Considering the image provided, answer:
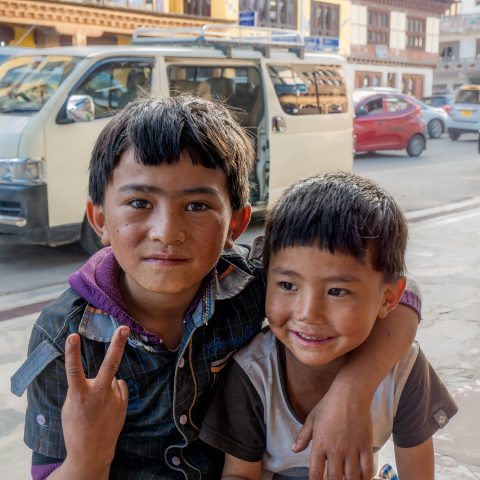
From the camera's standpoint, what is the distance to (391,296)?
5.39ft

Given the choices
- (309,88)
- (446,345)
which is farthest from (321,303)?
(309,88)

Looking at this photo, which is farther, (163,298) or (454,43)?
(454,43)

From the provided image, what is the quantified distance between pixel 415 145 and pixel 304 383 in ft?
44.0

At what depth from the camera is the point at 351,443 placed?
4.71ft

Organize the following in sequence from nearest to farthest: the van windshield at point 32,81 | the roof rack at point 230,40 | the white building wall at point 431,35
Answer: the van windshield at point 32,81 → the roof rack at point 230,40 → the white building wall at point 431,35

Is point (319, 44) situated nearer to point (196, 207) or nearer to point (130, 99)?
point (130, 99)

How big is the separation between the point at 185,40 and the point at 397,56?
30.0m

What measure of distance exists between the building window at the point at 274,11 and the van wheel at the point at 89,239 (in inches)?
808

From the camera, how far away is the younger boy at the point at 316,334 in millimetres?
1499

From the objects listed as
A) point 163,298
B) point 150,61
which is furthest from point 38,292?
point 163,298

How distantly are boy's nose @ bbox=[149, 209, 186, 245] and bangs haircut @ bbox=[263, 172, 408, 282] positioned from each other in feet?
0.77

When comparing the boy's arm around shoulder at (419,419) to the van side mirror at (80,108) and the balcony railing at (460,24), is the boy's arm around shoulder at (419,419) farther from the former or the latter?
the balcony railing at (460,24)

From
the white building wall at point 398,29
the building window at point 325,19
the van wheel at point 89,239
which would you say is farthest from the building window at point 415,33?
the van wheel at point 89,239

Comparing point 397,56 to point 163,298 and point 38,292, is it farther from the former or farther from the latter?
point 163,298
